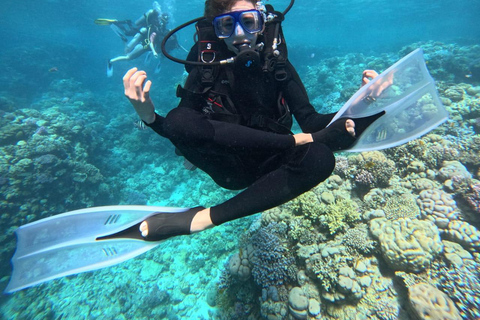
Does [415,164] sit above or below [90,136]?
above

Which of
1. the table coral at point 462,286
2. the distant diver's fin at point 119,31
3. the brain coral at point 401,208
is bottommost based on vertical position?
the table coral at point 462,286

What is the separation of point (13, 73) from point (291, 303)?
3139cm

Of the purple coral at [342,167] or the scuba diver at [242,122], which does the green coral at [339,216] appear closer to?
the purple coral at [342,167]

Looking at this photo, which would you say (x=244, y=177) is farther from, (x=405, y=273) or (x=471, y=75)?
→ (x=471, y=75)

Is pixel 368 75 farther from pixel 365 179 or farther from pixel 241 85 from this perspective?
pixel 365 179

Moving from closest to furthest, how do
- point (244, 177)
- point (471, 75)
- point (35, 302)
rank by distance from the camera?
1. point (244, 177)
2. point (35, 302)
3. point (471, 75)

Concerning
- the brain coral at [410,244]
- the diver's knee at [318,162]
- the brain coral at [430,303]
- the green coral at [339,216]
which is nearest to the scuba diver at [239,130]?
the diver's knee at [318,162]

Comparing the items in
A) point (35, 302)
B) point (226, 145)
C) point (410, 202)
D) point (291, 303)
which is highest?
point (226, 145)

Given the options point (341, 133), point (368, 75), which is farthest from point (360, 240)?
point (368, 75)

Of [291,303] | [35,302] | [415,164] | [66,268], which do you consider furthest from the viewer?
[35,302]

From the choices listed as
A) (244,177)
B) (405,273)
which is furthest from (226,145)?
(405,273)

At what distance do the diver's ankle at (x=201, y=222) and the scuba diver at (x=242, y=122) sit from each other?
10mm

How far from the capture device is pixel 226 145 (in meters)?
1.83

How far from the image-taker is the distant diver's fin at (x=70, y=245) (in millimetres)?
2572
